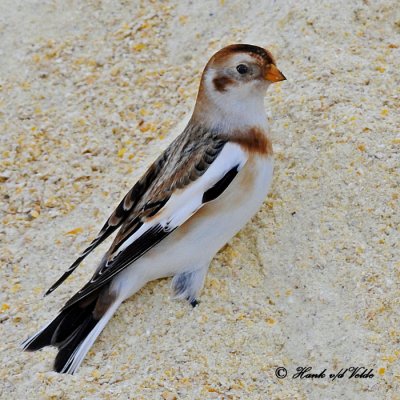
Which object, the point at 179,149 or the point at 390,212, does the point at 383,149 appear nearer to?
the point at 390,212

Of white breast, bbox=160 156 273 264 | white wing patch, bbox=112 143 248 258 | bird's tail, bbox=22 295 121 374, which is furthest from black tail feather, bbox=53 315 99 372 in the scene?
white breast, bbox=160 156 273 264

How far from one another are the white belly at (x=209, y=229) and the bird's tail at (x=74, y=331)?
14 cm

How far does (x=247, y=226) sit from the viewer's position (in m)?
3.42

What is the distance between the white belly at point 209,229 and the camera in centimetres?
314

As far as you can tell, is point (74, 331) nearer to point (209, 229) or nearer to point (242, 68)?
point (209, 229)

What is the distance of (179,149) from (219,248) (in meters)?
0.40

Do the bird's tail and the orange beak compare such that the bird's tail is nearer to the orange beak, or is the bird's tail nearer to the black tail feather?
the black tail feather

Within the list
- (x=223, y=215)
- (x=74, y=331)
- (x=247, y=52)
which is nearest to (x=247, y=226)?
(x=223, y=215)

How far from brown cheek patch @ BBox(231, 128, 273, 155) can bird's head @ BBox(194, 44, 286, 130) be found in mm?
46

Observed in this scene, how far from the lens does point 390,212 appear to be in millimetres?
3301

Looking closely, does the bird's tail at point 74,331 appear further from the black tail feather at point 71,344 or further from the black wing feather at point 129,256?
the black wing feather at point 129,256

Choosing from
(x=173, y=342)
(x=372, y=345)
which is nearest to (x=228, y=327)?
(x=173, y=342)

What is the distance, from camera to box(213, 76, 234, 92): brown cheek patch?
3289mm

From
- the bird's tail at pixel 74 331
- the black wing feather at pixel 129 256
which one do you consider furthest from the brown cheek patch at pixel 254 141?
the bird's tail at pixel 74 331
